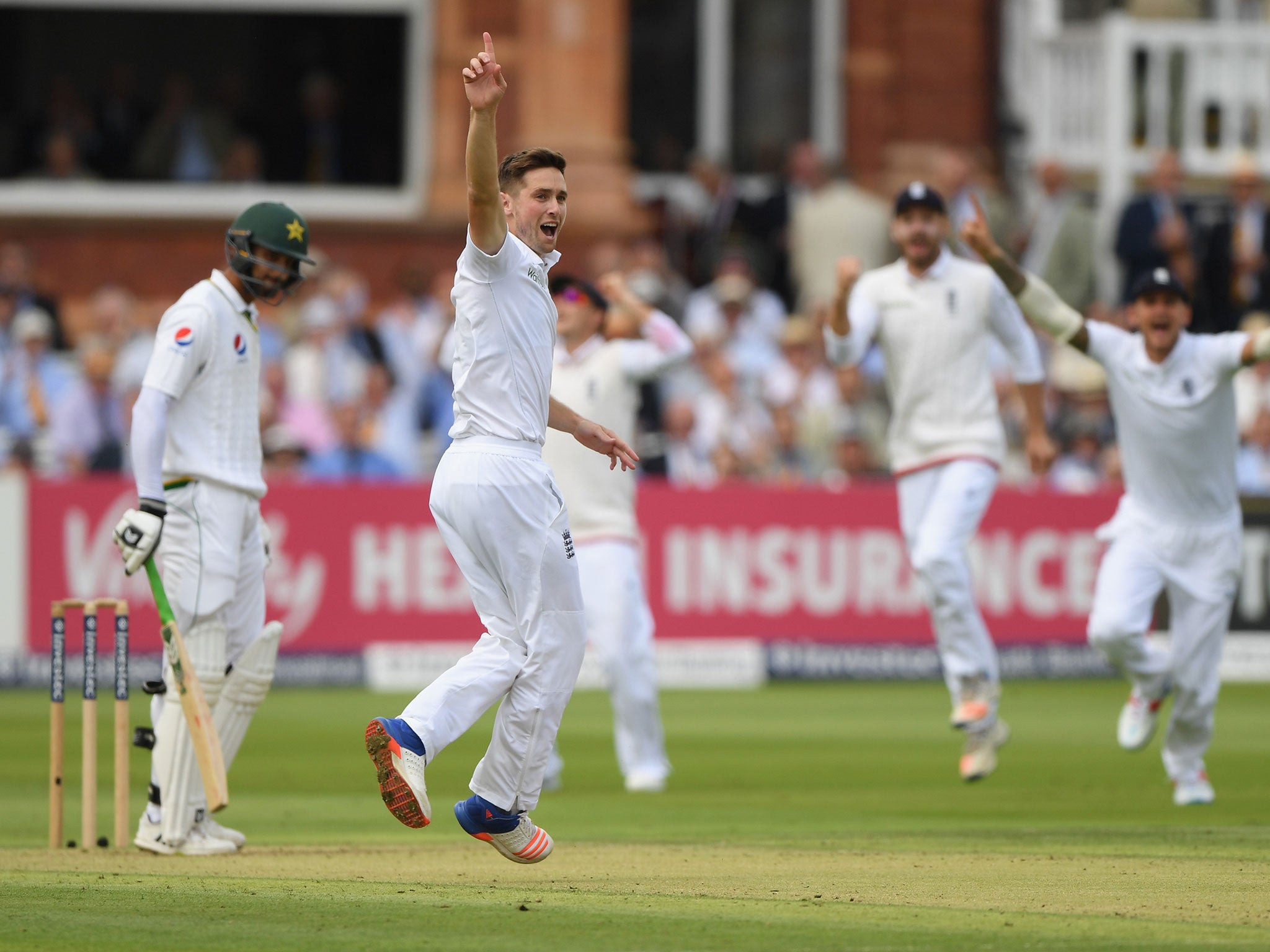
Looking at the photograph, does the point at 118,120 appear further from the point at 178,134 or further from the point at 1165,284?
the point at 1165,284

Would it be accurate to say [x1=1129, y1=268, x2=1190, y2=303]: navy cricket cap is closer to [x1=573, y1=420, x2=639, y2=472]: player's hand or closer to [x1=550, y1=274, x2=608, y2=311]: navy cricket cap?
[x1=550, y1=274, x2=608, y2=311]: navy cricket cap

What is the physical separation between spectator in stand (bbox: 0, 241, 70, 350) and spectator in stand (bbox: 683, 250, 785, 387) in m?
4.97

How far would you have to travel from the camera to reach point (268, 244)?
26.2ft

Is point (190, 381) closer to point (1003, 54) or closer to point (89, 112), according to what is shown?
point (89, 112)

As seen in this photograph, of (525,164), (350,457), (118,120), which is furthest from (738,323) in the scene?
(525,164)

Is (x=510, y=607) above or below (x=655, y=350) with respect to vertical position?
below

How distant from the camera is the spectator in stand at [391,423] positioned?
53.5 ft

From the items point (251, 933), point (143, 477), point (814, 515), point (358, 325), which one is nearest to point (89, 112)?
point (358, 325)

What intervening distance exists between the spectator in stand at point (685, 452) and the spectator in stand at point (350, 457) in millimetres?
2049

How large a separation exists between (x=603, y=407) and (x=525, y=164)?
11.7ft

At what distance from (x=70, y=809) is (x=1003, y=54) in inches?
568

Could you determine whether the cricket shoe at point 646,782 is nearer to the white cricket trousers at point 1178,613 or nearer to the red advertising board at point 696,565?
the white cricket trousers at point 1178,613

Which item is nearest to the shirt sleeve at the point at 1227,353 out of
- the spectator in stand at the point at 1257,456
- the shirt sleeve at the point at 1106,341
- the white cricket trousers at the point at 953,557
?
the shirt sleeve at the point at 1106,341

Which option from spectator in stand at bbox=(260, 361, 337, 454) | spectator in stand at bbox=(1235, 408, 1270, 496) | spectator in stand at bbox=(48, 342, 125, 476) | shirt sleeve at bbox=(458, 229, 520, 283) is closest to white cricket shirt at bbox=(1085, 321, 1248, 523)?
shirt sleeve at bbox=(458, 229, 520, 283)
